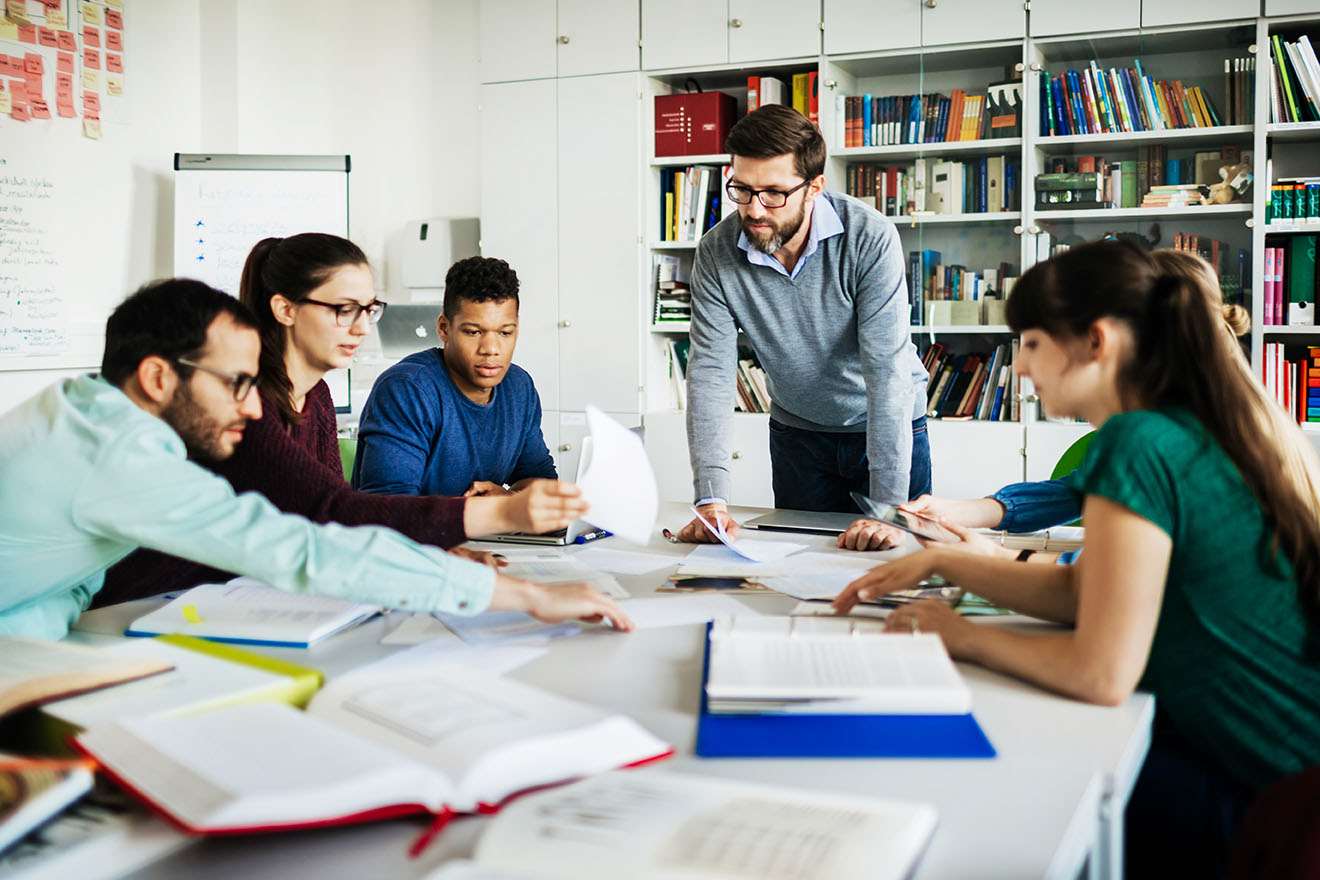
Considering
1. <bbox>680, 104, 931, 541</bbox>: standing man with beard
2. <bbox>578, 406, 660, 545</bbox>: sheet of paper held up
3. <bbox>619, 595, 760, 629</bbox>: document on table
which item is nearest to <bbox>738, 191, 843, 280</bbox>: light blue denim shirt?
<bbox>680, 104, 931, 541</bbox>: standing man with beard

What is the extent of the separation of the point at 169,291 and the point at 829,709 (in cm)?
97

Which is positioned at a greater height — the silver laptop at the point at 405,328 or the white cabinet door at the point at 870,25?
the white cabinet door at the point at 870,25

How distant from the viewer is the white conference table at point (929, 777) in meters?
0.88

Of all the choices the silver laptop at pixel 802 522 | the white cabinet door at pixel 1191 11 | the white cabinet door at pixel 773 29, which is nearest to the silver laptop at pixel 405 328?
the white cabinet door at pixel 773 29

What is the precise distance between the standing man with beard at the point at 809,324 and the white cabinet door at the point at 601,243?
187cm

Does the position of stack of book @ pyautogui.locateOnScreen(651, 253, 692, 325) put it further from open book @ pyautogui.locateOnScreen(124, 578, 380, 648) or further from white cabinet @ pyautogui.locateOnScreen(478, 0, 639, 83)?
open book @ pyautogui.locateOnScreen(124, 578, 380, 648)

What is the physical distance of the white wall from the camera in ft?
15.0

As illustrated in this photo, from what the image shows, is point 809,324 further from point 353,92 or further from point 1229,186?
point 353,92

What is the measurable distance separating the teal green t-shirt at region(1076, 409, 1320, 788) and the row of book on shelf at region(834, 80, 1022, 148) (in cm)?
312

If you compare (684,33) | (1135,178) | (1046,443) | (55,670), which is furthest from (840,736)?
(684,33)

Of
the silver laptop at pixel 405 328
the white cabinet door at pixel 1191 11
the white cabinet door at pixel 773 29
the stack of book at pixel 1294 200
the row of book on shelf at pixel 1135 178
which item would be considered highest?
the white cabinet door at pixel 773 29

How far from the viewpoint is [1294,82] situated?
3.78 meters

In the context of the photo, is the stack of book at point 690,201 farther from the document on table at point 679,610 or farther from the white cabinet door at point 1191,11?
the document on table at point 679,610

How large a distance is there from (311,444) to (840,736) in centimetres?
141
